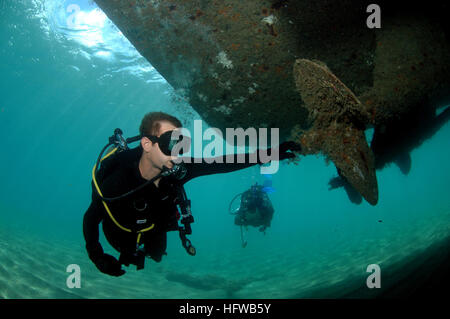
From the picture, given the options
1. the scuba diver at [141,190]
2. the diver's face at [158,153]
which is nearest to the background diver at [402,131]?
the scuba diver at [141,190]

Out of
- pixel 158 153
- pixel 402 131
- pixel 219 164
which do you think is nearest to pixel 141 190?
pixel 158 153

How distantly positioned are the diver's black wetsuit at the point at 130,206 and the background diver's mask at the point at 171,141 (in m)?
0.55

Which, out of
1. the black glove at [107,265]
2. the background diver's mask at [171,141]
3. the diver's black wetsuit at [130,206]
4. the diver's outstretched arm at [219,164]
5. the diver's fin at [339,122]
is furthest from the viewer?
the diver's outstretched arm at [219,164]

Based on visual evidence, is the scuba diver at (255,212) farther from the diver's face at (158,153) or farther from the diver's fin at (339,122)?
the diver's fin at (339,122)

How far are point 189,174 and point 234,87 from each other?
1.69 meters

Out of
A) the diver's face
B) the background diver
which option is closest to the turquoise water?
the diver's face

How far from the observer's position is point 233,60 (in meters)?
3.37

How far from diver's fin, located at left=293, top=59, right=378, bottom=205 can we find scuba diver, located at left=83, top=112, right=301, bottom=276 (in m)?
0.75

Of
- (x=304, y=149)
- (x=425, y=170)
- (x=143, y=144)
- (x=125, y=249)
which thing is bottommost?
(x=125, y=249)

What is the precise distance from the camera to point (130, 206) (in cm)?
332

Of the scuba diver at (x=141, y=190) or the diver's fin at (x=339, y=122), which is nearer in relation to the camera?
the diver's fin at (x=339, y=122)

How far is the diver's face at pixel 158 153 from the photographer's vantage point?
3279 mm
